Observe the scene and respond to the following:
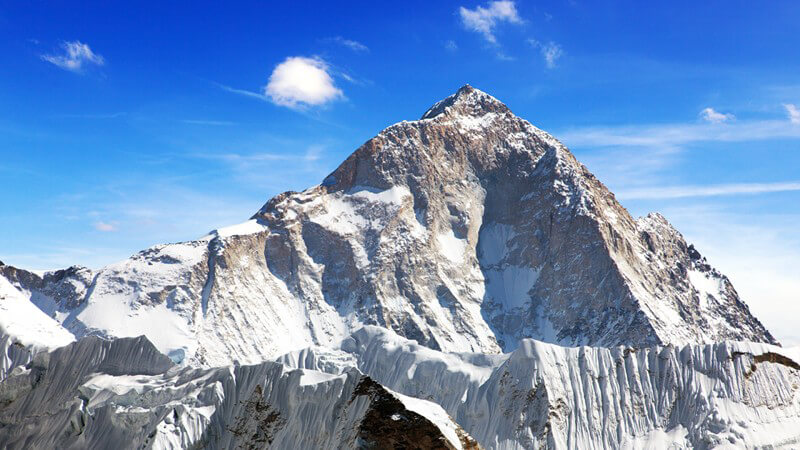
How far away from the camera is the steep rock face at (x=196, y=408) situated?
110438 millimetres

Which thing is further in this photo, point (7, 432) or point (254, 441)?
point (7, 432)

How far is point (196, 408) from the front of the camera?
127438mm

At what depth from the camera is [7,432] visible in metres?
140

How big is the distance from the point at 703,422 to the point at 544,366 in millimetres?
26096

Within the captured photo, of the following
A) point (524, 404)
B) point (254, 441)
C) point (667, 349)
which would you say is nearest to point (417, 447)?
point (254, 441)

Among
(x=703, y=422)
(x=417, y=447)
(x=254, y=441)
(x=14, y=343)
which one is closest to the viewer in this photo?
(x=417, y=447)

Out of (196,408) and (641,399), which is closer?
(196,408)

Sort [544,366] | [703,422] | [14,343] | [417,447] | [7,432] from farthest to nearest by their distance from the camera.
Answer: [544,366] < [703,422] < [14,343] < [7,432] < [417,447]

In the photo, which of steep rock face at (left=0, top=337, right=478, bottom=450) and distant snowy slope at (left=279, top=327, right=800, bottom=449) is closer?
steep rock face at (left=0, top=337, right=478, bottom=450)

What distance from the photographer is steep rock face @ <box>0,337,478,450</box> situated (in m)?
110

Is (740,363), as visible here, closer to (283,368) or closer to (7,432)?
(283,368)

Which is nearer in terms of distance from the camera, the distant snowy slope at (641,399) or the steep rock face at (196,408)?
the steep rock face at (196,408)

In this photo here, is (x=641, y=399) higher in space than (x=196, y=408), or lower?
higher

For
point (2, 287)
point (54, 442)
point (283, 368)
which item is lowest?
point (54, 442)
